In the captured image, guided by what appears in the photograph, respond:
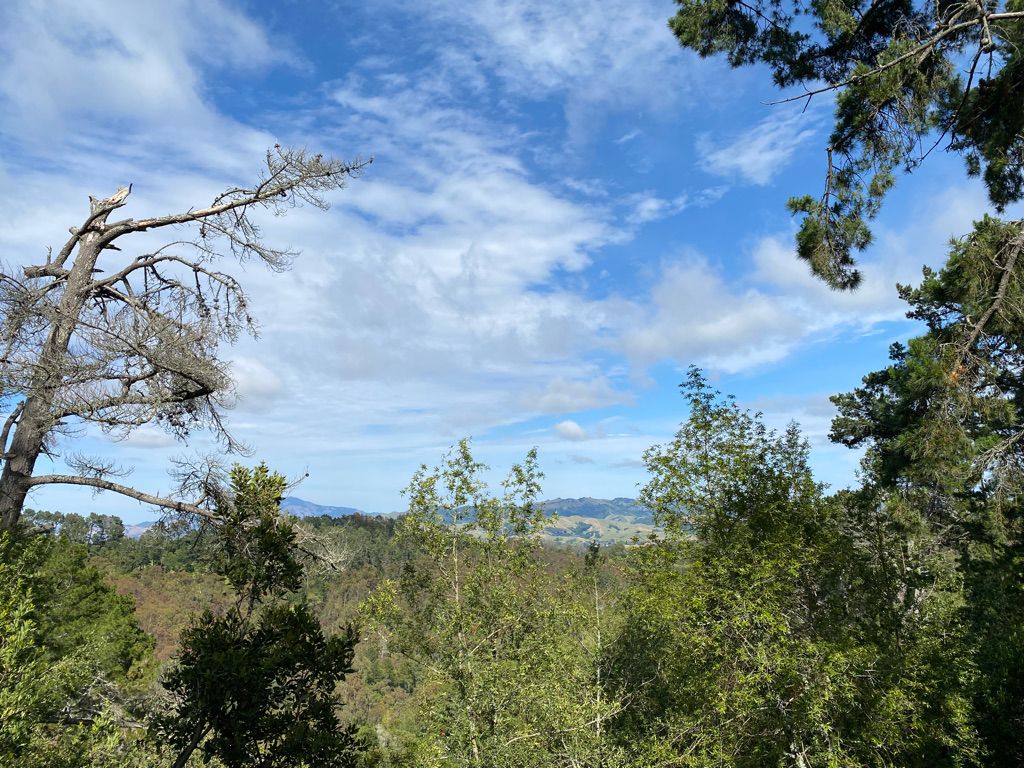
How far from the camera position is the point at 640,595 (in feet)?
37.7

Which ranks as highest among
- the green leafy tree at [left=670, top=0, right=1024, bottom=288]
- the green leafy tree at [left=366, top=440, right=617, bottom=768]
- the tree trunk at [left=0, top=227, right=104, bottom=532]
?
the green leafy tree at [left=670, top=0, right=1024, bottom=288]

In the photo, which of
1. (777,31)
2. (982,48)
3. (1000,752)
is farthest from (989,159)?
(1000,752)

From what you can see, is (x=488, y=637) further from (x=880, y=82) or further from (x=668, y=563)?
(x=880, y=82)

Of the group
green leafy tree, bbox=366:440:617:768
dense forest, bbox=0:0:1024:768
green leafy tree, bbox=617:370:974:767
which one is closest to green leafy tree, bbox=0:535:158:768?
dense forest, bbox=0:0:1024:768

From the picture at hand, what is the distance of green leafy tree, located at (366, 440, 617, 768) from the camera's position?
31.5 ft

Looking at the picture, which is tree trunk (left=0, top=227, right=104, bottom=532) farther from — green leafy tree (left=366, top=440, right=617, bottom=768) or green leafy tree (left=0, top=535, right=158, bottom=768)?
green leafy tree (left=366, top=440, right=617, bottom=768)

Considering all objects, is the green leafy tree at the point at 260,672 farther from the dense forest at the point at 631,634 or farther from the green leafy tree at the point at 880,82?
the green leafy tree at the point at 880,82

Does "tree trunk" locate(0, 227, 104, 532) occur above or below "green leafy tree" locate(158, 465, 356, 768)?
above

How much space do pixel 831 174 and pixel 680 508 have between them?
288 inches

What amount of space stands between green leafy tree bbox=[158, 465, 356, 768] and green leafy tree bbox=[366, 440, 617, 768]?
5131mm

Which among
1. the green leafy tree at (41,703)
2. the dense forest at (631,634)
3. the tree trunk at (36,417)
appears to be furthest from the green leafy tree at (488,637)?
the tree trunk at (36,417)

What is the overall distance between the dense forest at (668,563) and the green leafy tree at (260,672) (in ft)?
0.08

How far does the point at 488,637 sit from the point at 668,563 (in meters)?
4.13

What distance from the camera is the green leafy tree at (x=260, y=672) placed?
4379mm
